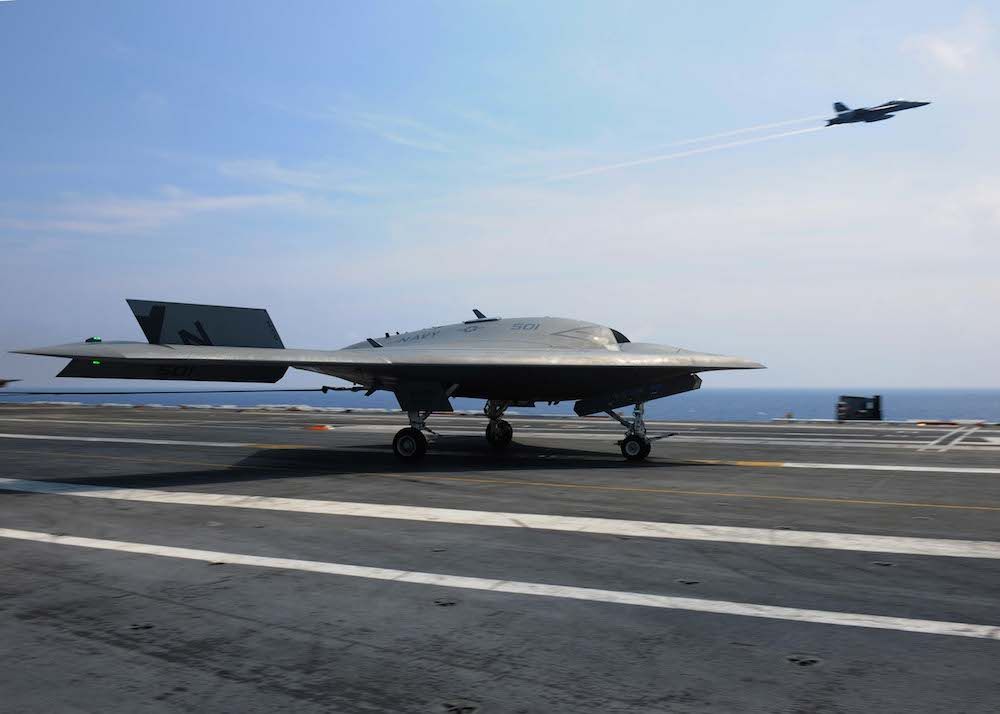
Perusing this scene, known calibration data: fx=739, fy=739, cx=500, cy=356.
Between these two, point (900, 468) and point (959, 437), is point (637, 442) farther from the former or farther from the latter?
point (959, 437)

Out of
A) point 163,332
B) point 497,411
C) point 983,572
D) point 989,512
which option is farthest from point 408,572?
point 497,411

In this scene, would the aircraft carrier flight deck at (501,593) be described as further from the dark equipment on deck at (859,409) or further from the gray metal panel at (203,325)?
the dark equipment on deck at (859,409)

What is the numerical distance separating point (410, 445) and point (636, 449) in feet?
18.2

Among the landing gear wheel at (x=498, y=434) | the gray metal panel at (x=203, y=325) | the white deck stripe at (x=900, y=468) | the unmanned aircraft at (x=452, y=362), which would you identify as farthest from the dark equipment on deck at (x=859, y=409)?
the gray metal panel at (x=203, y=325)

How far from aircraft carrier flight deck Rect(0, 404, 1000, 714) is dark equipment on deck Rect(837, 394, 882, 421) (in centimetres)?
2658

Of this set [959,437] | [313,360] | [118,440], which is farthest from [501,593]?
[959,437]

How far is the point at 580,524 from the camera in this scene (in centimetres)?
1012

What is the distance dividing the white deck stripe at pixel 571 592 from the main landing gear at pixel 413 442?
31.0 feet

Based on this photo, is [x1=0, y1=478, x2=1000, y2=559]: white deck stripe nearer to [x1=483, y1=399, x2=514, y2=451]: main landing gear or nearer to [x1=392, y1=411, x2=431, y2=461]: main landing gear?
[x1=392, y1=411, x2=431, y2=461]: main landing gear

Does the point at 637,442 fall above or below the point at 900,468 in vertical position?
above

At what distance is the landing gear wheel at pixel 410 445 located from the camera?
59.9 feet

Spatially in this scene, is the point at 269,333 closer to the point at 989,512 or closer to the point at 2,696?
the point at 2,696

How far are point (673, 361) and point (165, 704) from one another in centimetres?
1407

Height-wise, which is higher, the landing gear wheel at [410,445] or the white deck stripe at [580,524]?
the landing gear wheel at [410,445]
